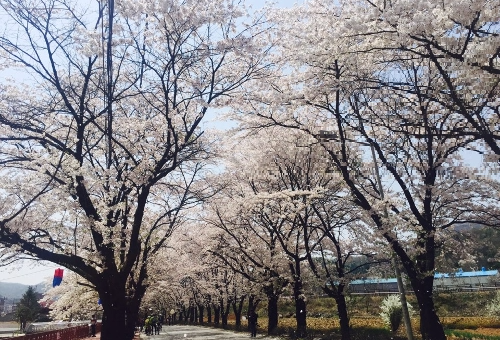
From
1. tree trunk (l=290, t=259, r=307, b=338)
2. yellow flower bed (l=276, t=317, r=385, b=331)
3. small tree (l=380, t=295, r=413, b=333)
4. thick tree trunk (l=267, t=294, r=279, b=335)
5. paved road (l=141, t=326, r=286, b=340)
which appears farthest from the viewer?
paved road (l=141, t=326, r=286, b=340)

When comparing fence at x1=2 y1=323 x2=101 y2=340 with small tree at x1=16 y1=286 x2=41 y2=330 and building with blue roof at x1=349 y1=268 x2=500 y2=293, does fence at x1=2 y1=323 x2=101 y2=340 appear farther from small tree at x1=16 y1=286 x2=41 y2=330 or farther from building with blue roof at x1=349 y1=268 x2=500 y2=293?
small tree at x1=16 y1=286 x2=41 y2=330

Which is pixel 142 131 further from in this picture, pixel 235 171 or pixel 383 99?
pixel 235 171

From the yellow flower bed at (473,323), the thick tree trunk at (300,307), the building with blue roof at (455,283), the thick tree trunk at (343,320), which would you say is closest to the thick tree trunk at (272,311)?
the thick tree trunk at (300,307)

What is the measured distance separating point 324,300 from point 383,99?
3638 centimetres

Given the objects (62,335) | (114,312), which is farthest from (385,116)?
(62,335)

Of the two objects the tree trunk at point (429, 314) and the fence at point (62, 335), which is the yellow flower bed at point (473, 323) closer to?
the tree trunk at point (429, 314)

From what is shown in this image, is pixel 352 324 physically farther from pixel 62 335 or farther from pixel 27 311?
pixel 27 311

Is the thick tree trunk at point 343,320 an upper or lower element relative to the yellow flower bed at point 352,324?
upper

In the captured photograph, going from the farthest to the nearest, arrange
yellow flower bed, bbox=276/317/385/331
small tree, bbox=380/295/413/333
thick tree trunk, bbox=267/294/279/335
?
thick tree trunk, bbox=267/294/279/335 < yellow flower bed, bbox=276/317/385/331 < small tree, bbox=380/295/413/333

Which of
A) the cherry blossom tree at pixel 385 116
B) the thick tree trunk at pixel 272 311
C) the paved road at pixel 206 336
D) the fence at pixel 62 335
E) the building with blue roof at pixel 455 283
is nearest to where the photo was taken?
the cherry blossom tree at pixel 385 116

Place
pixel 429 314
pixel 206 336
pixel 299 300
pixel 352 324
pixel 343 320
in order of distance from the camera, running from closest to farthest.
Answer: pixel 429 314 → pixel 343 320 → pixel 299 300 → pixel 352 324 → pixel 206 336

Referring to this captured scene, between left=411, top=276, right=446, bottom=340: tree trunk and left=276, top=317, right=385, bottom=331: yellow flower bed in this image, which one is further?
left=276, top=317, right=385, bottom=331: yellow flower bed

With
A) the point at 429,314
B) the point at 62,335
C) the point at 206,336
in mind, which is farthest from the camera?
the point at 206,336

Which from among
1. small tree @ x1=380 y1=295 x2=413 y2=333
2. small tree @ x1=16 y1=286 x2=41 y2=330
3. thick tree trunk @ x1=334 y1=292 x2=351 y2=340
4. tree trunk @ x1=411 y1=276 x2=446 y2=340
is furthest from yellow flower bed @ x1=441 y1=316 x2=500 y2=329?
small tree @ x1=16 y1=286 x2=41 y2=330
